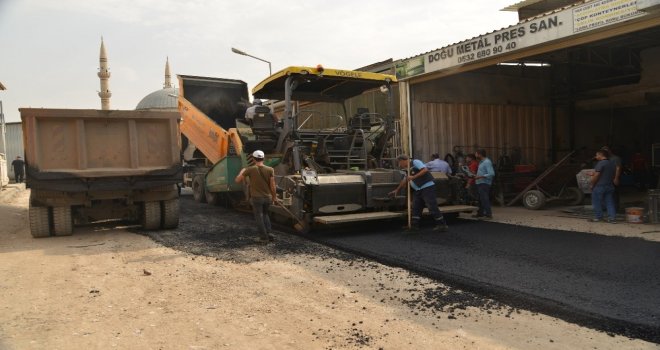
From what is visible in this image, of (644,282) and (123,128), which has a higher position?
(123,128)

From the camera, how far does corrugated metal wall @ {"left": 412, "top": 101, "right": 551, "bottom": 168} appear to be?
38.8 ft

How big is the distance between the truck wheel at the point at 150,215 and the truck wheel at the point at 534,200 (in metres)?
7.65

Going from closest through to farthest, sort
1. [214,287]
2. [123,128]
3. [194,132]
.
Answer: [214,287]
[123,128]
[194,132]

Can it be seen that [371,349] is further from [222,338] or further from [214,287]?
[214,287]

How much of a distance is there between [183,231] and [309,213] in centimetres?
242

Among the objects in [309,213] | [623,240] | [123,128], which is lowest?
[623,240]

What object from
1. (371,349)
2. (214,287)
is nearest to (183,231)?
(214,287)

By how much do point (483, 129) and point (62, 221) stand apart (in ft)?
32.7

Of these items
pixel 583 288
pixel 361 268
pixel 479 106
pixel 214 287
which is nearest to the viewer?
pixel 583 288

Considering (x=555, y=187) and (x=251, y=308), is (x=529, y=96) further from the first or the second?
(x=251, y=308)

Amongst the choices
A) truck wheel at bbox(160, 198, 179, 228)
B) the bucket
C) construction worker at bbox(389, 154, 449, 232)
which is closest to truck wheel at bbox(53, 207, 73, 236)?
truck wheel at bbox(160, 198, 179, 228)

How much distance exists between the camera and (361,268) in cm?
532

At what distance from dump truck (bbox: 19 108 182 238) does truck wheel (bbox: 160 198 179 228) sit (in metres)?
0.02

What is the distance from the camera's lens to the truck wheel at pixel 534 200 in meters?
10.3
